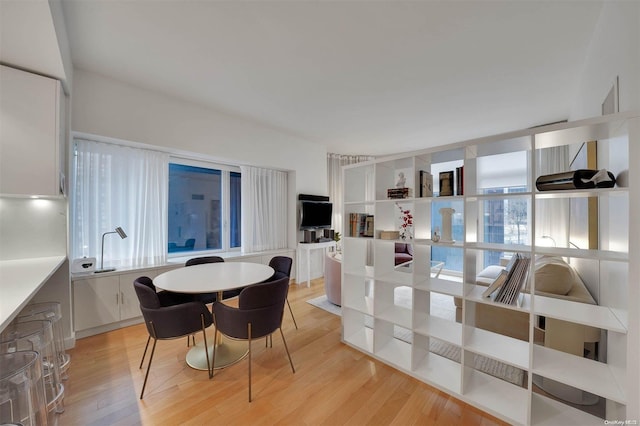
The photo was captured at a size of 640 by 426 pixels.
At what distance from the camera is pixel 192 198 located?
12.5 ft

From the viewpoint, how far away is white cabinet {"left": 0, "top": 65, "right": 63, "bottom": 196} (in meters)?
1.75

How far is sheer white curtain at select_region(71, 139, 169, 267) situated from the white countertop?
571mm

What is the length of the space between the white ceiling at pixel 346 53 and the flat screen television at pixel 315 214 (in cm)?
176

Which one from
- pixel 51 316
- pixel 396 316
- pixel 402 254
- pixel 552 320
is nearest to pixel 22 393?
pixel 51 316

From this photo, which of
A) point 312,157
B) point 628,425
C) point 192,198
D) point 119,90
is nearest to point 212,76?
point 119,90

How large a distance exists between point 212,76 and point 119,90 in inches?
44.6

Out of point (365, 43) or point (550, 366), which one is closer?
point (550, 366)

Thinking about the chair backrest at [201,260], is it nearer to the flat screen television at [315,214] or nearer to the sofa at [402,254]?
the flat screen television at [315,214]

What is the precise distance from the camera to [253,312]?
185cm

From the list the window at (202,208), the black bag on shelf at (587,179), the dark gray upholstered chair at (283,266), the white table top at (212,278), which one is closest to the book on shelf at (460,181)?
the black bag on shelf at (587,179)

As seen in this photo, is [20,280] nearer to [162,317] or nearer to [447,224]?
[162,317]

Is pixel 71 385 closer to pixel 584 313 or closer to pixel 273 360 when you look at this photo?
pixel 273 360

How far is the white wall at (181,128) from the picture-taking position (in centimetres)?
260

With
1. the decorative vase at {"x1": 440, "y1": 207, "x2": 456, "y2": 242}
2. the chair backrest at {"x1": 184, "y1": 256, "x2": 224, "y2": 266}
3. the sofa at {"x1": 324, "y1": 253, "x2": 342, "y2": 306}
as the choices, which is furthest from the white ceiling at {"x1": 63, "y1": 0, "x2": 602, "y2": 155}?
the sofa at {"x1": 324, "y1": 253, "x2": 342, "y2": 306}
